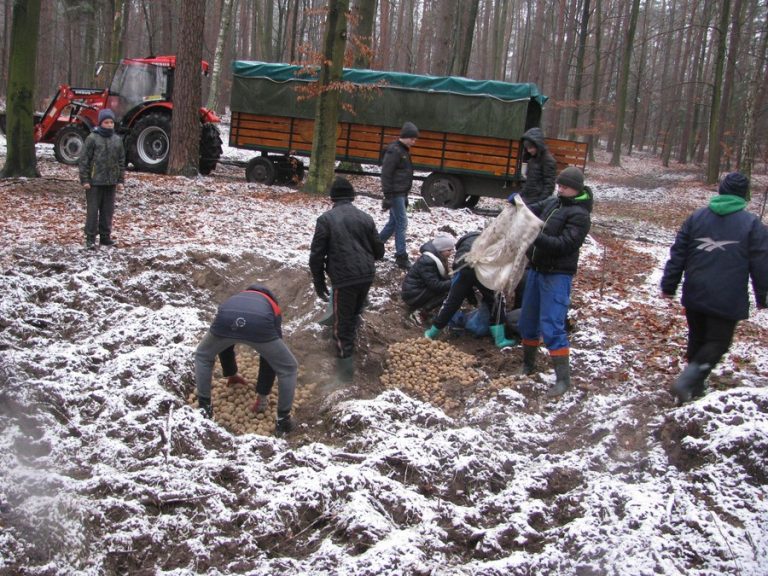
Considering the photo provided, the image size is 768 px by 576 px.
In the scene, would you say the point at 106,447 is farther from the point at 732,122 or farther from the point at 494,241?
the point at 732,122

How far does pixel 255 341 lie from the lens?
14.9 ft

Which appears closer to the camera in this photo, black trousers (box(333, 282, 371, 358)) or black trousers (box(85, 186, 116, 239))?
black trousers (box(333, 282, 371, 358))

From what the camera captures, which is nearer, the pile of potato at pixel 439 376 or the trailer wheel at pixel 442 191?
the pile of potato at pixel 439 376

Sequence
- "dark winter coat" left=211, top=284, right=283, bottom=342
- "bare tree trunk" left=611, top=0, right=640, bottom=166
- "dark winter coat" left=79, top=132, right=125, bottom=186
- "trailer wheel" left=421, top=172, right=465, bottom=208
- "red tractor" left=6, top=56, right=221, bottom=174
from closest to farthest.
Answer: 1. "dark winter coat" left=211, top=284, right=283, bottom=342
2. "dark winter coat" left=79, top=132, right=125, bottom=186
3. "trailer wheel" left=421, top=172, right=465, bottom=208
4. "red tractor" left=6, top=56, right=221, bottom=174
5. "bare tree trunk" left=611, top=0, right=640, bottom=166

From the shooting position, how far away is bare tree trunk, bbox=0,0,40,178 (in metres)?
11.1

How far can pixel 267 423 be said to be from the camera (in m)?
5.00

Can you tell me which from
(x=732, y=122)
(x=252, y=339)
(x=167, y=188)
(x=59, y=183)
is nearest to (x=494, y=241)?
(x=252, y=339)

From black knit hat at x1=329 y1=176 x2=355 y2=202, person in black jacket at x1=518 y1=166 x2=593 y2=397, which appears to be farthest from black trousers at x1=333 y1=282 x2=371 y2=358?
person in black jacket at x1=518 y1=166 x2=593 y2=397

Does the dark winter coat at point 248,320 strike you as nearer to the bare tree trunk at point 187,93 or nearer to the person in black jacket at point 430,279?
the person in black jacket at point 430,279

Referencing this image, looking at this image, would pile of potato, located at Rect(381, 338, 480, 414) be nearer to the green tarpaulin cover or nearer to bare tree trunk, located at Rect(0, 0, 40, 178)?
the green tarpaulin cover

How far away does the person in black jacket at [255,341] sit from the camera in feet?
14.8

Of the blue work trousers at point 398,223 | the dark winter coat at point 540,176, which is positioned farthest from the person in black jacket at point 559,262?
the blue work trousers at point 398,223

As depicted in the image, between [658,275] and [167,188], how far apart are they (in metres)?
8.21

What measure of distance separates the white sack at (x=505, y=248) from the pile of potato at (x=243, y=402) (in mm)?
1918
